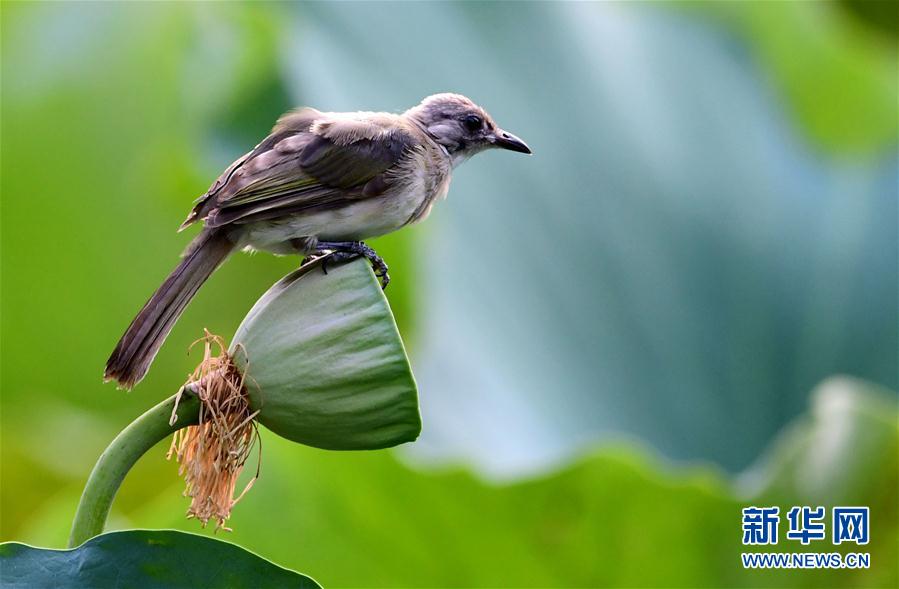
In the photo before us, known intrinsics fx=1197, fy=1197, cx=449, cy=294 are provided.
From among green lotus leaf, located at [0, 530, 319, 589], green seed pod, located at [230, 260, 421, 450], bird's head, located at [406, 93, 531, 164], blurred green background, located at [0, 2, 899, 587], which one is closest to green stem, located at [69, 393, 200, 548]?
green lotus leaf, located at [0, 530, 319, 589]

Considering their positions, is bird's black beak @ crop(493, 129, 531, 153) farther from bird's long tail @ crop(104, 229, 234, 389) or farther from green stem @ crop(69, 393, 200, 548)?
green stem @ crop(69, 393, 200, 548)

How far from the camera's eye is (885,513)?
3893 mm

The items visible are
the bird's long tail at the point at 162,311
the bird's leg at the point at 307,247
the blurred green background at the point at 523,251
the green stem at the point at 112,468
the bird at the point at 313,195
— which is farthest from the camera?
the blurred green background at the point at 523,251

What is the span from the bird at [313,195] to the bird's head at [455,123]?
32mm

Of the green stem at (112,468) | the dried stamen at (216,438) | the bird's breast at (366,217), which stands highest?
the bird's breast at (366,217)

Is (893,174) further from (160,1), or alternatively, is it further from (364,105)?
(160,1)

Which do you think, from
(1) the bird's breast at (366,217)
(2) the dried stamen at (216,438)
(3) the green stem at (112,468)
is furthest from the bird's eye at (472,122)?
(3) the green stem at (112,468)

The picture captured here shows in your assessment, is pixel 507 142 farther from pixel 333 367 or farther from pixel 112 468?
pixel 112 468

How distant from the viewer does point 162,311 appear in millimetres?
2297

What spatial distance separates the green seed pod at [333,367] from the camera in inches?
76.2

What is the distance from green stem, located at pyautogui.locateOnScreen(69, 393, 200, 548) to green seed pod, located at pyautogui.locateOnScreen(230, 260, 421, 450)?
7.1 inches

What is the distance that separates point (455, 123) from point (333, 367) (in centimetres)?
135

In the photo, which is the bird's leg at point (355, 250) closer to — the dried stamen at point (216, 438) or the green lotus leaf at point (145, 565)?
the dried stamen at point (216, 438)

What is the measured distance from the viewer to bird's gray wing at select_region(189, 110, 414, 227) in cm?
256
